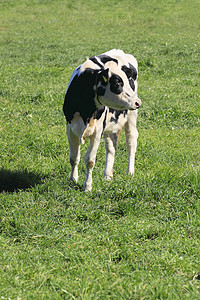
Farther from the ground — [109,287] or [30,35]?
[109,287]

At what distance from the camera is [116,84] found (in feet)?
15.6

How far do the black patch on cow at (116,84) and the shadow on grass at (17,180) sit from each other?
170 cm

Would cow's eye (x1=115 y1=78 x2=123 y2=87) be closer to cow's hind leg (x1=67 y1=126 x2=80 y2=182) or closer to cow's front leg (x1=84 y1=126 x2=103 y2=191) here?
cow's front leg (x1=84 y1=126 x2=103 y2=191)

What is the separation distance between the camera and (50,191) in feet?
17.5

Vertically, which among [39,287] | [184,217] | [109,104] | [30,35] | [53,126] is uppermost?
[109,104]

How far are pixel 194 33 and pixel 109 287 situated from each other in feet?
69.6

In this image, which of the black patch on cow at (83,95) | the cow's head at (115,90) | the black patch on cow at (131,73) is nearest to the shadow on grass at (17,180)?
the black patch on cow at (83,95)

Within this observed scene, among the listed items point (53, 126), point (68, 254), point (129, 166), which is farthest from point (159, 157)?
point (68, 254)

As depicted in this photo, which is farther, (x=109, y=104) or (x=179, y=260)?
(x=109, y=104)

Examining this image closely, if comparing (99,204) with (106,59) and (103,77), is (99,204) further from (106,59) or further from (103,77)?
(106,59)

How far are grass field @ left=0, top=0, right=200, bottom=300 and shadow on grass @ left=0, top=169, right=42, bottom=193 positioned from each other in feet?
0.05

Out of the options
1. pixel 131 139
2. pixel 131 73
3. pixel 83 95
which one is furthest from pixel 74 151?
pixel 131 73

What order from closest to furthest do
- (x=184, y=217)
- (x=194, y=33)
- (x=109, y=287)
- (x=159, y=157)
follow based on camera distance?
(x=109, y=287) < (x=184, y=217) < (x=159, y=157) < (x=194, y=33)

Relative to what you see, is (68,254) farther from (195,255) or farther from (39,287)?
(195,255)
